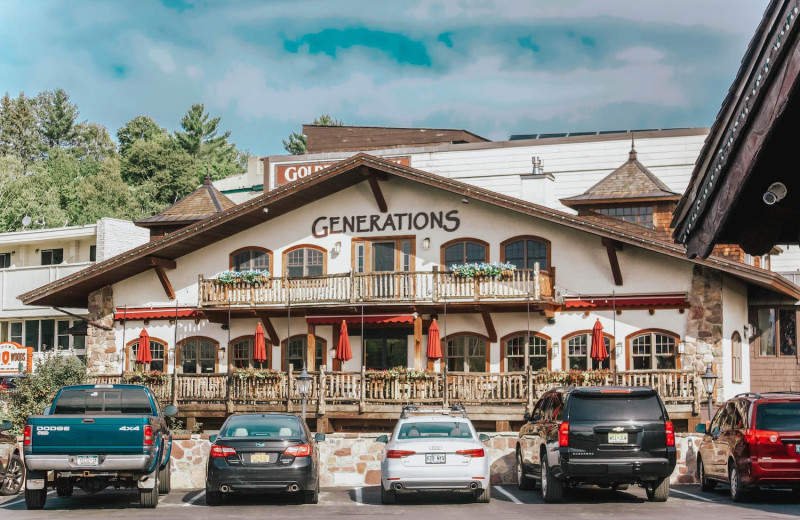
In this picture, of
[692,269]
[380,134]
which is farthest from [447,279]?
[380,134]

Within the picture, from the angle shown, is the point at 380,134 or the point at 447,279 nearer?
the point at 447,279

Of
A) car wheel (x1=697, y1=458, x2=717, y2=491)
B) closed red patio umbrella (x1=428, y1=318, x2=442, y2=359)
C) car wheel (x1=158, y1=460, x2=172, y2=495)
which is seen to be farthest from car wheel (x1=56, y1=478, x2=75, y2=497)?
closed red patio umbrella (x1=428, y1=318, x2=442, y2=359)

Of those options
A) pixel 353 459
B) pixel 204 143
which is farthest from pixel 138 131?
pixel 353 459

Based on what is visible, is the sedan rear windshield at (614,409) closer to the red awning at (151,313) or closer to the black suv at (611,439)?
the black suv at (611,439)

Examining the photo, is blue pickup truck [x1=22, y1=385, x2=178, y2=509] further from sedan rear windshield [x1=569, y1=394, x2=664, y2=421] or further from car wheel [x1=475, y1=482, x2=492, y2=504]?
sedan rear windshield [x1=569, y1=394, x2=664, y2=421]

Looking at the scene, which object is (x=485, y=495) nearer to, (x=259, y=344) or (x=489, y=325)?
(x=489, y=325)

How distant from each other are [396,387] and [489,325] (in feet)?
11.5

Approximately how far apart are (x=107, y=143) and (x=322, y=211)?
6671cm

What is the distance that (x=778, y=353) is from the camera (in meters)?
35.7

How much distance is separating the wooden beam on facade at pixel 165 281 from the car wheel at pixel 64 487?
678 inches

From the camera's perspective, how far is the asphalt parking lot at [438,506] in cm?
1712

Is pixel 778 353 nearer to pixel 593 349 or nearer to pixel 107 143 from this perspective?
pixel 593 349

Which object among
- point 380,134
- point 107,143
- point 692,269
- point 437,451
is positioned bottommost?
point 437,451

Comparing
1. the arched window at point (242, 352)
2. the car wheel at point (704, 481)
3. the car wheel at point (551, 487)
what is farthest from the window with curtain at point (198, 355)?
the car wheel at point (551, 487)
